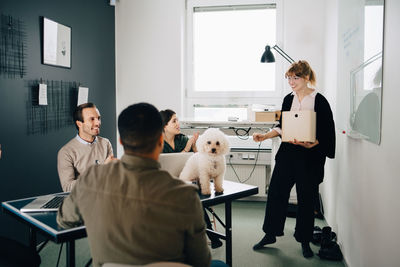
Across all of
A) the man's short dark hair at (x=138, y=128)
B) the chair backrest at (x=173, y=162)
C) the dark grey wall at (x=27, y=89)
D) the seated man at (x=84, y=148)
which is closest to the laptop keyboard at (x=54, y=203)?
the seated man at (x=84, y=148)

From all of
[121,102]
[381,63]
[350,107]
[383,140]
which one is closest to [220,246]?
[350,107]

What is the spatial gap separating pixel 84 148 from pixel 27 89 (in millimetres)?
792

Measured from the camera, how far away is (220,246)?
295cm

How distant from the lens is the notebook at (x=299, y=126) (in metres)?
2.48

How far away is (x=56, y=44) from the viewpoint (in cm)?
311

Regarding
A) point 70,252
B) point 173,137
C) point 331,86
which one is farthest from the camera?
point 331,86

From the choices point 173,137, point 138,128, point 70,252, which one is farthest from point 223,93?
point 138,128

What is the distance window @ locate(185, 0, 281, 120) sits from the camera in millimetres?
4414

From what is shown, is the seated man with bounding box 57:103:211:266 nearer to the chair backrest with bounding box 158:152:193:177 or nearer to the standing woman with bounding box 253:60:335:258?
the chair backrest with bounding box 158:152:193:177

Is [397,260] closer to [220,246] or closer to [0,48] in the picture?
[220,246]

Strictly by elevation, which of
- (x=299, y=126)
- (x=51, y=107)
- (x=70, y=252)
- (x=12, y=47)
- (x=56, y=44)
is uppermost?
(x=56, y=44)

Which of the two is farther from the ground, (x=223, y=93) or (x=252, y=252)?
(x=223, y=93)

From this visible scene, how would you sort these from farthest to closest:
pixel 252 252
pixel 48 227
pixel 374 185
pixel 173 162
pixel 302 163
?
1. pixel 252 252
2. pixel 302 163
3. pixel 173 162
4. pixel 374 185
5. pixel 48 227

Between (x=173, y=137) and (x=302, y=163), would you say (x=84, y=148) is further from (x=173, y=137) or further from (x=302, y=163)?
(x=302, y=163)
